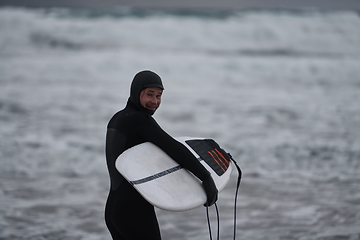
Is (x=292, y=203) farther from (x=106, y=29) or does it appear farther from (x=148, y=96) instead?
(x=106, y=29)

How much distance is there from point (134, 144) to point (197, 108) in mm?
8885

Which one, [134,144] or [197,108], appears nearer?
[134,144]

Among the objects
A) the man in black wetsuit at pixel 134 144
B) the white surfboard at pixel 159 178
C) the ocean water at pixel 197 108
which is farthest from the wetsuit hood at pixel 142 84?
the ocean water at pixel 197 108

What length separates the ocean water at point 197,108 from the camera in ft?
14.2

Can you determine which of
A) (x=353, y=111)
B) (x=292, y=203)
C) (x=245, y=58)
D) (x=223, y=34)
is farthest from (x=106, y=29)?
(x=292, y=203)

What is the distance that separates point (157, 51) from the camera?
765 inches

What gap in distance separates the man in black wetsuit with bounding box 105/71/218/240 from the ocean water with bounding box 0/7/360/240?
2017mm

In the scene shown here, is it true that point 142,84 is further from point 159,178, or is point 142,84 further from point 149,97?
point 159,178

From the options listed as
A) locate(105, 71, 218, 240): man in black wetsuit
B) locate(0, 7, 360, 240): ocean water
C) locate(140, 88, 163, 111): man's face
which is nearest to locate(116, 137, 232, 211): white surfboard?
locate(105, 71, 218, 240): man in black wetsuit

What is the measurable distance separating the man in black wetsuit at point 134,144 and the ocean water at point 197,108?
202 centimetres

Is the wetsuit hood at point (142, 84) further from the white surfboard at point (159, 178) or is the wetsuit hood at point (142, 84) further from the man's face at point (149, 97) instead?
the white surfboard at point (159, 178)

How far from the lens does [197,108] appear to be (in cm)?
1078

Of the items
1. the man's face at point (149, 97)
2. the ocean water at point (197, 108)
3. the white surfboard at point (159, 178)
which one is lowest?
the white surfboard at point (159, 178)

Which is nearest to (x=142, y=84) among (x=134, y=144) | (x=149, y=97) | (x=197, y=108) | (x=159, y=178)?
(x=149, y=97)
